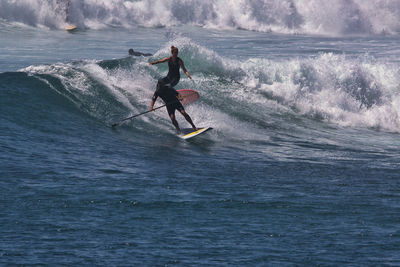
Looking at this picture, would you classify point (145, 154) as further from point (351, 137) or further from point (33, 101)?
point (351, 137)

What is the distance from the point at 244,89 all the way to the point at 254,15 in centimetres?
3032

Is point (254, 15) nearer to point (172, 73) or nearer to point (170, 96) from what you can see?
point (172, 73)

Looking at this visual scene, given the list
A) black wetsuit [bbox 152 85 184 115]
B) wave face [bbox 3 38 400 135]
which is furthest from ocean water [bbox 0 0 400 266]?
black wetsuit [bbox 152 85 184 115]

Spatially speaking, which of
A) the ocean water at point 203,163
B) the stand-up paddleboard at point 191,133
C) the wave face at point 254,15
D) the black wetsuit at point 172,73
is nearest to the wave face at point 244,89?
the ocean water at point 203,163

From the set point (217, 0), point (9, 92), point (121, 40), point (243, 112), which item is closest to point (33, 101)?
point (9, 92)

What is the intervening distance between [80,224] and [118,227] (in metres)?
0.45

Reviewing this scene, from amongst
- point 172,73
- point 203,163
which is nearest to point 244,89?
point 172,73

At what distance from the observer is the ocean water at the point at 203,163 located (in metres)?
6.90

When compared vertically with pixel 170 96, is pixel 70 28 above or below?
above

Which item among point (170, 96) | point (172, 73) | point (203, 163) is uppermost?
point (172, 73)

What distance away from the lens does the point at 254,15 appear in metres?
47.7

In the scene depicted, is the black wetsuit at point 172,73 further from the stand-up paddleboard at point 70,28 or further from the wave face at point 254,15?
the wave face at point 254,15

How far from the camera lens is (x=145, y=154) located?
11.4 metres

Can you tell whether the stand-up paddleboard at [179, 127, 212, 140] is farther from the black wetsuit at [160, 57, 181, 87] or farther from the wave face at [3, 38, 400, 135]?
the black wetsuit at [160, 57, 181, 87]
